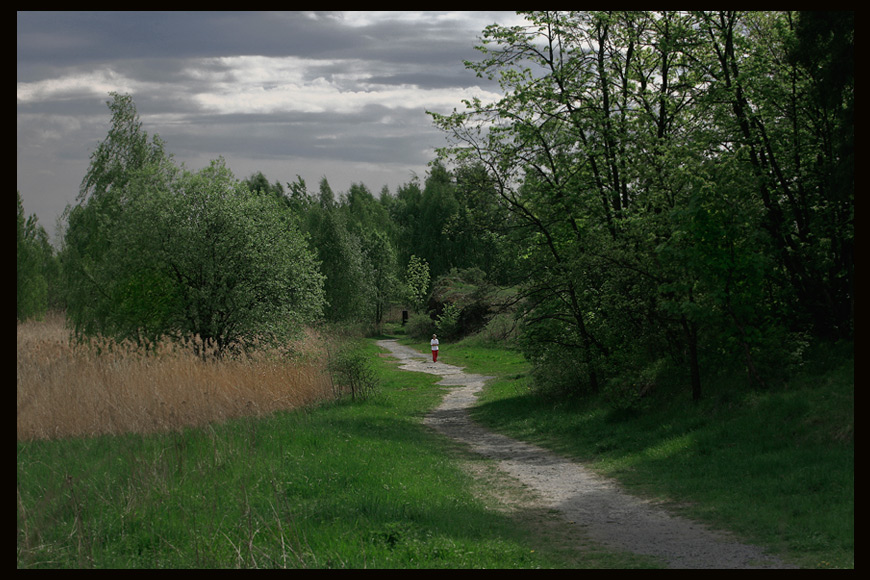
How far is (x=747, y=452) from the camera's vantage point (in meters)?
11.2

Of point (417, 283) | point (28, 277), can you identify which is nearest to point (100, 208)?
point (28, 277)

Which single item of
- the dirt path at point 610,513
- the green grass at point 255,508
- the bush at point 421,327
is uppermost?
the green grass at point 255,508

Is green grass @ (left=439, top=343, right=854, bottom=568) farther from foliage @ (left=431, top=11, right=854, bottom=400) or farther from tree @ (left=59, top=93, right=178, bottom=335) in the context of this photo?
tree @ (left=59, top=93, right=178, bottom=335)

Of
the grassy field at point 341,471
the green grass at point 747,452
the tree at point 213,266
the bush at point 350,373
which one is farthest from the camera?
the tree at point 213,266

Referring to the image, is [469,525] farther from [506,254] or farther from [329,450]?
[506,254]

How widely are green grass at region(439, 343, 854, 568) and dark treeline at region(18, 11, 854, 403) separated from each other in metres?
0.82

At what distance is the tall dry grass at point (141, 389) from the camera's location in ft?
42.8

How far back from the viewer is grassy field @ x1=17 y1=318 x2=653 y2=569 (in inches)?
273

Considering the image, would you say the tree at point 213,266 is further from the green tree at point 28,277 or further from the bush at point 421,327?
the bush at point 421,327

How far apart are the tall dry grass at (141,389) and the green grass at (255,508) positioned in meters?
1.13

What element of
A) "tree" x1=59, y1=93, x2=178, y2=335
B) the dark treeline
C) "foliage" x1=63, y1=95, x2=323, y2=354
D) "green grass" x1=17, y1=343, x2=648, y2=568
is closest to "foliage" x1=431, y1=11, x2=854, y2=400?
the dark treeline

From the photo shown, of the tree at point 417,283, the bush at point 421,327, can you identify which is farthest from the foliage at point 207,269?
the tree at point 417,283

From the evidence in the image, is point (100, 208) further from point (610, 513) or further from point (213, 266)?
point (610, 513)
